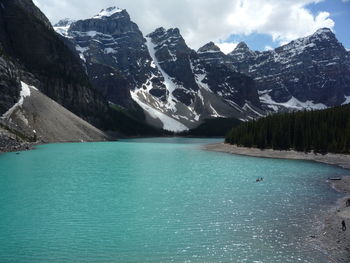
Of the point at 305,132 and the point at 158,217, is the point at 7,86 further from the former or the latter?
the point at 158,217

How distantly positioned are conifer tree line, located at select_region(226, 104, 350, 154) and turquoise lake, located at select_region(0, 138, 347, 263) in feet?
120

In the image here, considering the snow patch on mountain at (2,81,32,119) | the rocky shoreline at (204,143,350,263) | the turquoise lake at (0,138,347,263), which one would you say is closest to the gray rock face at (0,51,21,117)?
the snow patch on mountain at (2,81,32,119)

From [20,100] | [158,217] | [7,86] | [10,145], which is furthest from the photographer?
[20,100]

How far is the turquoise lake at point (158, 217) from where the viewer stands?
25859 millimetres

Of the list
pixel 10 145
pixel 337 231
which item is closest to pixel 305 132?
pixel 337 231

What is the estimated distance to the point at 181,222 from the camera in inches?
1312

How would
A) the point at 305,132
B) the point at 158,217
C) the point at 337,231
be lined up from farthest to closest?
the point at 305,132, the point at 158,217, the point at 337,231

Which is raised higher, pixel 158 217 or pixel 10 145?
pixel 10 145

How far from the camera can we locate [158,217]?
35.2 m

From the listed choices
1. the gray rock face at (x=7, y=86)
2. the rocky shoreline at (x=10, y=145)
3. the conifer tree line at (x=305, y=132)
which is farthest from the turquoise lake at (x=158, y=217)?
the gray rock face at (x=7, y=86)

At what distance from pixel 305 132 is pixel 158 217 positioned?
257 ft

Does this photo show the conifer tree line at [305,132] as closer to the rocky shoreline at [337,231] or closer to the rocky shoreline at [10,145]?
the rocky shoreline at [337,231]

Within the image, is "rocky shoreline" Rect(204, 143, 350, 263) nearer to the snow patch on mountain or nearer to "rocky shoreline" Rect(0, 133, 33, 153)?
"rocky shoreline" Rect(0, 133, 33, 153)

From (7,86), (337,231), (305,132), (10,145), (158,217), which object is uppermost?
(7,86)
